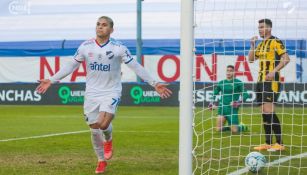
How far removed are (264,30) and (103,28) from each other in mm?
2722

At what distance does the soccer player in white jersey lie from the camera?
348 inches

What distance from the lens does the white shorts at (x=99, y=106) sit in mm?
8848

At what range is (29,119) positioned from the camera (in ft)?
65.9

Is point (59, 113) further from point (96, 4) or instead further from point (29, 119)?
point (96, 4)

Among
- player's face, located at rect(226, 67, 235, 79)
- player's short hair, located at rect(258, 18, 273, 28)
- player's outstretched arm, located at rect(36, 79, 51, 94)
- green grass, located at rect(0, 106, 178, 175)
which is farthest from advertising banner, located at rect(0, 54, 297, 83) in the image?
player's outstretched arm, located at rect(36, 79, 51, 94)

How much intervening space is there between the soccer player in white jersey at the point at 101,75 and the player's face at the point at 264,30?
7.90 feet

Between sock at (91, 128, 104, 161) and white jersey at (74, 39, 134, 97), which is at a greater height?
white jersey at (74, 39, 134, 97)

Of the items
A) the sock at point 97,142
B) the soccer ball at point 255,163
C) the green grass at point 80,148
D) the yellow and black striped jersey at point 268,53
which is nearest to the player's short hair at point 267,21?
the yellow and black striped jersey at point 268,53

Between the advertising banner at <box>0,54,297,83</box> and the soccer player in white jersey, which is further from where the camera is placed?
the advertising banner at <box>0,54,297,83</box>

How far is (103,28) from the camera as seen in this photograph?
8812mm

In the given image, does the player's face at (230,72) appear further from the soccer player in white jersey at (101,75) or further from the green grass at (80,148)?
the soccer player in white jersey at (101,75)

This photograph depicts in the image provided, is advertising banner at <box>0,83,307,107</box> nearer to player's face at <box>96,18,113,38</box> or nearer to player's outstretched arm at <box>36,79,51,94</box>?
player's face at <box>96,18,113,38</box>

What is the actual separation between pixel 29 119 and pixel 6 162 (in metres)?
10.6

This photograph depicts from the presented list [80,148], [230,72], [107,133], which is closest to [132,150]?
[80,148]
